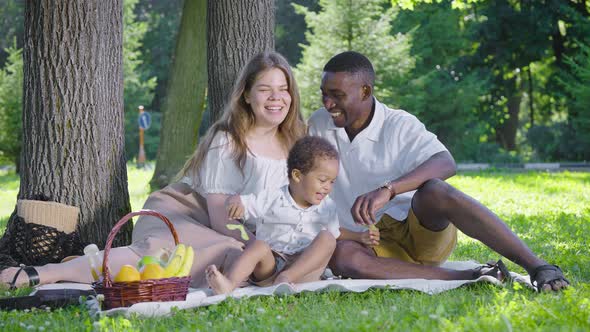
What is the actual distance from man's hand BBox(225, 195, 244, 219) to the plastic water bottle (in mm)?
835

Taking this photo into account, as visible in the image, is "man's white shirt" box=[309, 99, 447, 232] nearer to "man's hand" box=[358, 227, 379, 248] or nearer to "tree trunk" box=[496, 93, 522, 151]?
"man's hand" box=[358, 227, 379, 248]

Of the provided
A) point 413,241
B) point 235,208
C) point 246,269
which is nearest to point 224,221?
point 235,208

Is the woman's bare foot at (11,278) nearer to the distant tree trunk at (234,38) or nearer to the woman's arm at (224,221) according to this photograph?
the woman's arm at (224,221)

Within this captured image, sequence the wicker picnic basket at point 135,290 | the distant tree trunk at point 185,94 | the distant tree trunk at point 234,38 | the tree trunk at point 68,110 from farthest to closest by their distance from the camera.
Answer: the distant tree trunk at point 185,94, the distant tree trunk at point 234,38, the tree trunk at point 68,110, the wicker picnic basket at point 135,290

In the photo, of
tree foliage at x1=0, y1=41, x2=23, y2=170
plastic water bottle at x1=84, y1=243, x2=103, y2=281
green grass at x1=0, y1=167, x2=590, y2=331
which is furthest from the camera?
tree foliage at x1=0, y1=41, x2=23, y2=170

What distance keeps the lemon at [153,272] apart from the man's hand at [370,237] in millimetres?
1303

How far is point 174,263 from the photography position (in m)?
4.52

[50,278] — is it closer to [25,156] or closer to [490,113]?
[25,156]

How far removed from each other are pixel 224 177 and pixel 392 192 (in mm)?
1169

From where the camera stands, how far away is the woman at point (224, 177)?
5.24 metres

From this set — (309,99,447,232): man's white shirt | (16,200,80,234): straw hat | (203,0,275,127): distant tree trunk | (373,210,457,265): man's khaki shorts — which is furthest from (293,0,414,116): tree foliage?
(373,210,457,265): man's khaki shorts

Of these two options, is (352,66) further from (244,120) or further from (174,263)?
(174,263)

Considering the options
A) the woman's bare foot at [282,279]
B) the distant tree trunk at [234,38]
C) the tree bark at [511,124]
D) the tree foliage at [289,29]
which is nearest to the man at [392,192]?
the woman's bare foot at [282,279]

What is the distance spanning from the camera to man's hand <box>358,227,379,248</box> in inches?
195
